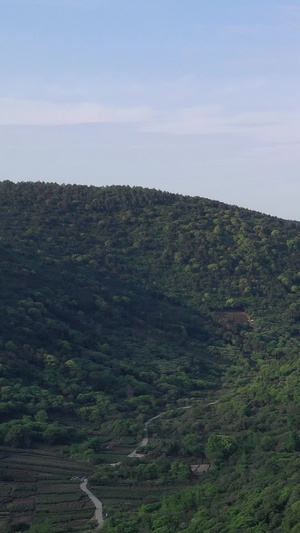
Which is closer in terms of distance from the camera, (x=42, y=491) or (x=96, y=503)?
(x=96, y=503)

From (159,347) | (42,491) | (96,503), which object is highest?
(159,347)

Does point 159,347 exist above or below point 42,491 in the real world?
above

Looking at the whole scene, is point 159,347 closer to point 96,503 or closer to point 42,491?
point 42,491

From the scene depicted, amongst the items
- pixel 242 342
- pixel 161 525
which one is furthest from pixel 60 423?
pixel 242 342

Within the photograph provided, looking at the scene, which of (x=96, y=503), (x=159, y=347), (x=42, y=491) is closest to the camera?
(x=96, y=503)

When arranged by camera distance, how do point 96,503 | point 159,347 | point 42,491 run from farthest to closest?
point 159,347 < point 42,491 < point 96,503

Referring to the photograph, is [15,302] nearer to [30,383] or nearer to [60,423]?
[30,383]

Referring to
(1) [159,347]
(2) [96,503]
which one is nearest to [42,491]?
(2) [96,503]
